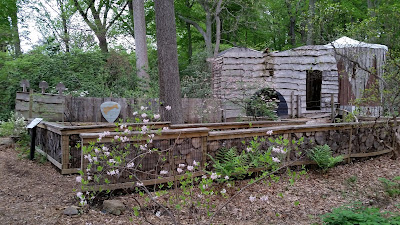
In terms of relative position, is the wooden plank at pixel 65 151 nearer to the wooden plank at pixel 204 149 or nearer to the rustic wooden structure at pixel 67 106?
the wooden plank at pixel 204 149

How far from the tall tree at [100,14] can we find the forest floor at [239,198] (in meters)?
14.3

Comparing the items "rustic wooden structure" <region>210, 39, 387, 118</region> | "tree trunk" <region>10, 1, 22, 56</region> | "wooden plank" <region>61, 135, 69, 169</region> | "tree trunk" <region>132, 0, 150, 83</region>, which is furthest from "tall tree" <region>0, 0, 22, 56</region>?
"wooden plank" <region>61, 135, 69, 169</region>

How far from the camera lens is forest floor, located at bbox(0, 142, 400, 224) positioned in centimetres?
409

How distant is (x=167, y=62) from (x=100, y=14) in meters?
18.1

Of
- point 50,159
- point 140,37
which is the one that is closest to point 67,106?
point 50,159

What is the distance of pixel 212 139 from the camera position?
5633 millimetres

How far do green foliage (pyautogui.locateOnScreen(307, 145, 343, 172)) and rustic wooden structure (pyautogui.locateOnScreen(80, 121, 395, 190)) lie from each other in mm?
193

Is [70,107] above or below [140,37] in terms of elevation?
below

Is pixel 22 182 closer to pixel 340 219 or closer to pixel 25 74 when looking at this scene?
pixel 340 219

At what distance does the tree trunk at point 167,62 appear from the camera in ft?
23.7

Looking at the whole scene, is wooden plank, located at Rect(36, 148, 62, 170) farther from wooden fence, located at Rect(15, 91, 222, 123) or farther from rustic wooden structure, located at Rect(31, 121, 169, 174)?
wooden fence, located at Rect(15, 91, 222, 123)

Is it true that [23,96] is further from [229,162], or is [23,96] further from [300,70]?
[300,70]

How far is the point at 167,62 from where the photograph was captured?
285 inches

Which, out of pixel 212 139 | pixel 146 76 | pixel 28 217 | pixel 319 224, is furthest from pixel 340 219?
pixel 146 76
